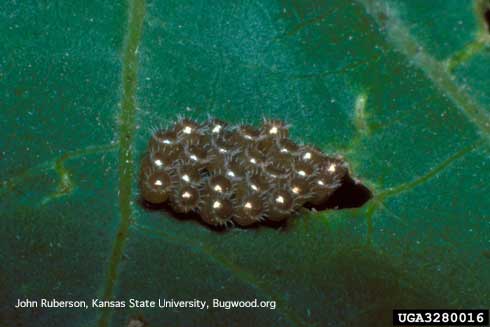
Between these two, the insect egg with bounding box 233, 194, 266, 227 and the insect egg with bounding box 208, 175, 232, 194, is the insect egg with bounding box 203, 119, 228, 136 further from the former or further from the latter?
the insect egg with bounding box 233, 194, 266, 227

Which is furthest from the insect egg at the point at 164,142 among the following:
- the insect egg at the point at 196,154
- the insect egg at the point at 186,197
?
the insect egg at the point at 186,197

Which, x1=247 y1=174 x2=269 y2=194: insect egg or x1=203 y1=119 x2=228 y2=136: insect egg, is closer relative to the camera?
x1=247 y1=174 x2=269 y2=194: insect egg

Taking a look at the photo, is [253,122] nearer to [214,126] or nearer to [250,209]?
[214,126]

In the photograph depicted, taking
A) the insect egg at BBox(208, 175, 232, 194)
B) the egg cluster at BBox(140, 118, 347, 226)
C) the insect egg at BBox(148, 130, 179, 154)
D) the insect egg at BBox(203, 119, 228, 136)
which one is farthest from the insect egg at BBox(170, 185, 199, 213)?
the insect egg at BBox(203, 119, 228, 136)

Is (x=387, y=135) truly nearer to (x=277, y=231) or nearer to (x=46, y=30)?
(x=277, y=231)

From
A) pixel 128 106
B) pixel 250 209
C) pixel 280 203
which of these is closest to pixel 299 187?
pixel 280 203

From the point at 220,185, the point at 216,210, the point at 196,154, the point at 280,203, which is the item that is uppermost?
the point at 196,154

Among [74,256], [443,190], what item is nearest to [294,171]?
[443,190]
